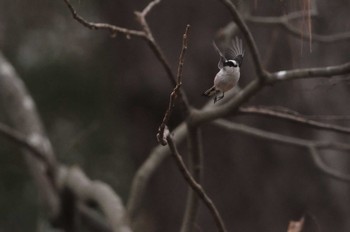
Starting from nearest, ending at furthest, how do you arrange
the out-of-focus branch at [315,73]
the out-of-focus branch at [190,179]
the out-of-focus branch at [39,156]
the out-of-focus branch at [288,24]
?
1. the out-of-focus branch at [190,179]
2. the out-of-focus branch at [315,73]
3. the out-of-focus branch at [288,24]
4. the out-of-focus branch at [39,156]

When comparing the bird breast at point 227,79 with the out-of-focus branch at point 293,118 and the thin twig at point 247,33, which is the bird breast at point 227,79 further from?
the out-of-focus branch at point 293,118

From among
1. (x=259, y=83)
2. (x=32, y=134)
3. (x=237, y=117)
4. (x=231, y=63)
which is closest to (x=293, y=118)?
(x=259, y=83)

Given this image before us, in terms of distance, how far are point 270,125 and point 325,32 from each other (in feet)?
0.88

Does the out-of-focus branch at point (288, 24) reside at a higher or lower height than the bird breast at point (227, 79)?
higher

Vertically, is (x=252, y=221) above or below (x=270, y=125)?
below

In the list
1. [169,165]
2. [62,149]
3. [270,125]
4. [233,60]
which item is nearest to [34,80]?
[62,149]

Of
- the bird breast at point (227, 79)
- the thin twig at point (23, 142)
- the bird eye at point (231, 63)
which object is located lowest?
the bird breast at point (227, 79)

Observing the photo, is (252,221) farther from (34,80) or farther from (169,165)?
(34,80)

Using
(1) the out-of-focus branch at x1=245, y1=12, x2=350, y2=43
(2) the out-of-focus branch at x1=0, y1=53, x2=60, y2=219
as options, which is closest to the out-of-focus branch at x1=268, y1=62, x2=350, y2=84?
(1) the out-of-focus branch at x1=245, y1=12, x2=350, y2=43

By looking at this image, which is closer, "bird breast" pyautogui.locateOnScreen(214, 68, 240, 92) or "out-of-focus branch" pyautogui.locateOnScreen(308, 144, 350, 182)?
"bird breast" pyautogui.locateOnScreen(214, 68, 240, 92)

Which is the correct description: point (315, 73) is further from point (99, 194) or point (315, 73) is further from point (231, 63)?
point (99, 194)

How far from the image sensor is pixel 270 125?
2.19 m

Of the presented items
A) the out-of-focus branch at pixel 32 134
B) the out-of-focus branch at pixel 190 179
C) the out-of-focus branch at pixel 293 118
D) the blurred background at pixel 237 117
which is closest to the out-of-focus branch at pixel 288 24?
the blurred background at pixel 237 117

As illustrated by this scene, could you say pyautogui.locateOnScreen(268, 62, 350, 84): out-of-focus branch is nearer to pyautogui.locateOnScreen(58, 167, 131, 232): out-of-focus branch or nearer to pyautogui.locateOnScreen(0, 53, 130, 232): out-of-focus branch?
pyautogui.locateOnScreen(58, 167, 131, 232): out-of-focus branch
